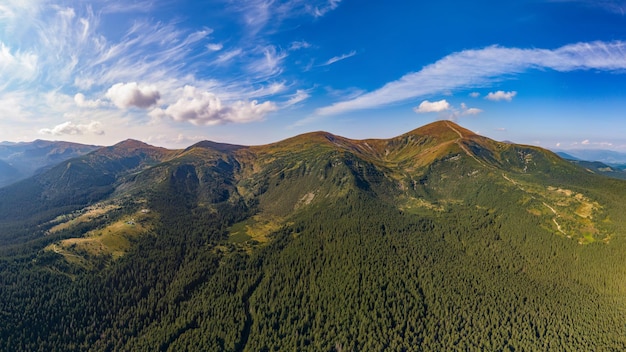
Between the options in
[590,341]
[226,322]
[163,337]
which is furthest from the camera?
[226,322]

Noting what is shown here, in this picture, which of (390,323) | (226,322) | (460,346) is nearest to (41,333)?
(226,322)

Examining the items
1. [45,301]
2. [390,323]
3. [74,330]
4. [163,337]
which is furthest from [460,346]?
[45,301]

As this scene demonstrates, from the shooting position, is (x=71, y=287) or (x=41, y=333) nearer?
(x=41, y=333)

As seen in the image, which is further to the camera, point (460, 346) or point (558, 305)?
point (558, 305)

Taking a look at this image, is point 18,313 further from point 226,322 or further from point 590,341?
point 590,341

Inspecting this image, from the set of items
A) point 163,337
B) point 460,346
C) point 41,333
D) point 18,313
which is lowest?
point 460,346

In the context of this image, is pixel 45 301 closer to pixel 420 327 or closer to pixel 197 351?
pixel 197 351

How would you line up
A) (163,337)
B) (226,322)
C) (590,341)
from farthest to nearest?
(226,322), (163,337), (590,341)

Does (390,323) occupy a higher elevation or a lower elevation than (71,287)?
lower

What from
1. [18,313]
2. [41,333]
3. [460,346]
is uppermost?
[18,313]
